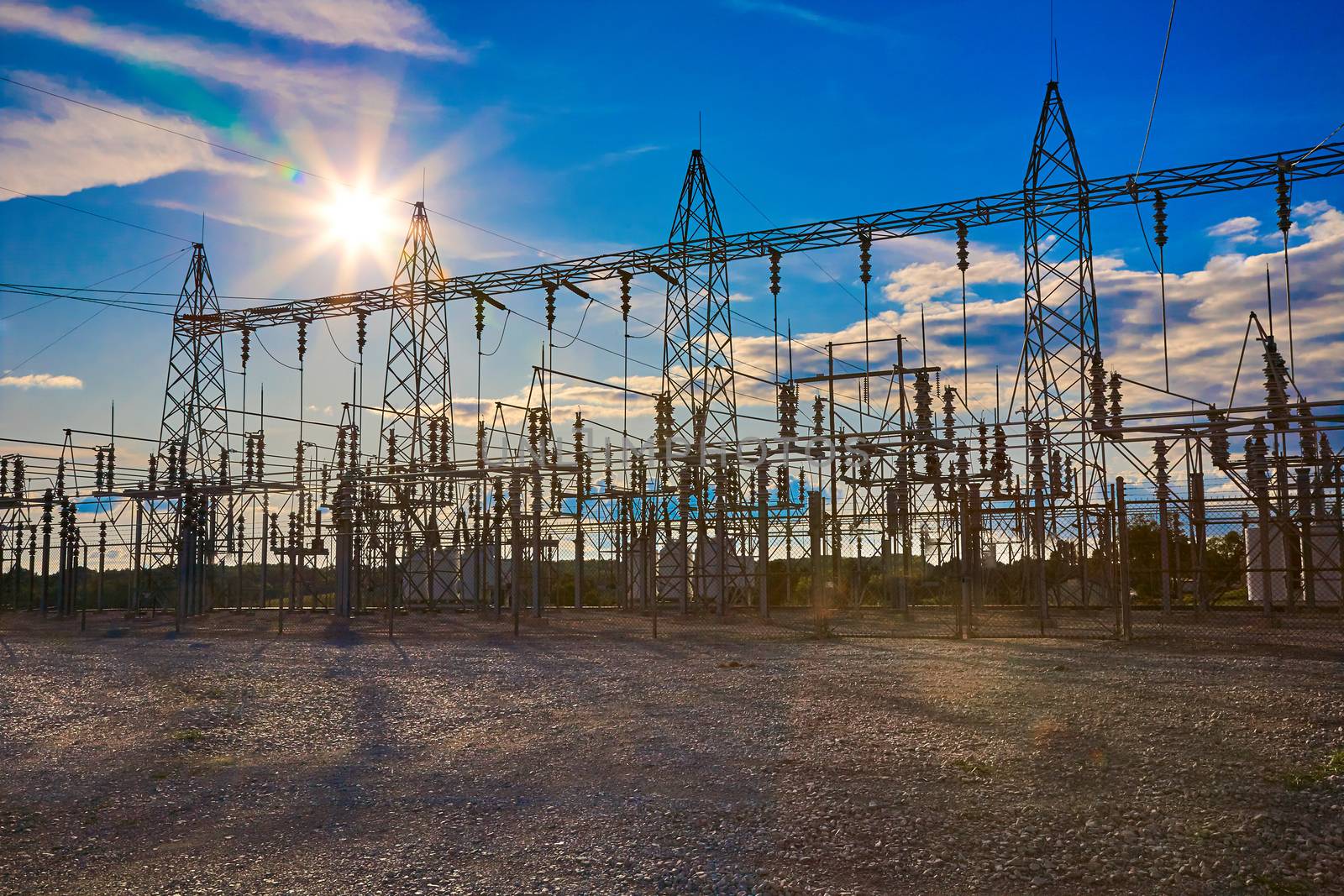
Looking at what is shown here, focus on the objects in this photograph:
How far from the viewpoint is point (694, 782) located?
7.33m

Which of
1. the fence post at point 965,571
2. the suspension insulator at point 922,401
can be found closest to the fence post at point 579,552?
the suspension insulator at point 922,401

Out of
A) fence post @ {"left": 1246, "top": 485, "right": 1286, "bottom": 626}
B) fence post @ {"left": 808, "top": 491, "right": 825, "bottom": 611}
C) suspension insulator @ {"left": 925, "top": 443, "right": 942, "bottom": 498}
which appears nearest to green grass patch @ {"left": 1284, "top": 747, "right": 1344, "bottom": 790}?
fence post @ {"left": 808, "top": 491, "right": 825, "bottom": 611}

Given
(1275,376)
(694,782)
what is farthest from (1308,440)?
(694,782)

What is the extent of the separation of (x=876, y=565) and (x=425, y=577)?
15.2 m

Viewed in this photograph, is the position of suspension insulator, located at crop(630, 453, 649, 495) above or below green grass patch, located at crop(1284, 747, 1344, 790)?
above

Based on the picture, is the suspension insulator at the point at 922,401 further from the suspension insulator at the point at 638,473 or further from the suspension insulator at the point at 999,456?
the suspension insulator at the point at 638,473

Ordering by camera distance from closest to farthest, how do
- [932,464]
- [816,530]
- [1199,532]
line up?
1. [816,530]
2. [1199,532]
3. [932,464]

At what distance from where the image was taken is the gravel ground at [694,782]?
5.47 meters

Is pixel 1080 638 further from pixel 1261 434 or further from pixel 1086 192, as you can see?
pixel 1086 192

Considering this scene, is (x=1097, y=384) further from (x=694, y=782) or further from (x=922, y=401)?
(x=694, y=782)

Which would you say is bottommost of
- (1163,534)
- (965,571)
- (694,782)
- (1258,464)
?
(694,782)

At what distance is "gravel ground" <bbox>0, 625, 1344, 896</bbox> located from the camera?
18.0 ft

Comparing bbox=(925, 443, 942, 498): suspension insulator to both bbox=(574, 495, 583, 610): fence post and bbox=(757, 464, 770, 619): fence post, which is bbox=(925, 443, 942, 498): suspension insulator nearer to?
bbox=(757, 464, 770, 619): fence post

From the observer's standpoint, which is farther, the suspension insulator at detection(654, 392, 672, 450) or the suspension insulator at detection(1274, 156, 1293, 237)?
the suspension insulator at detection(654, 392, 672, 450)
